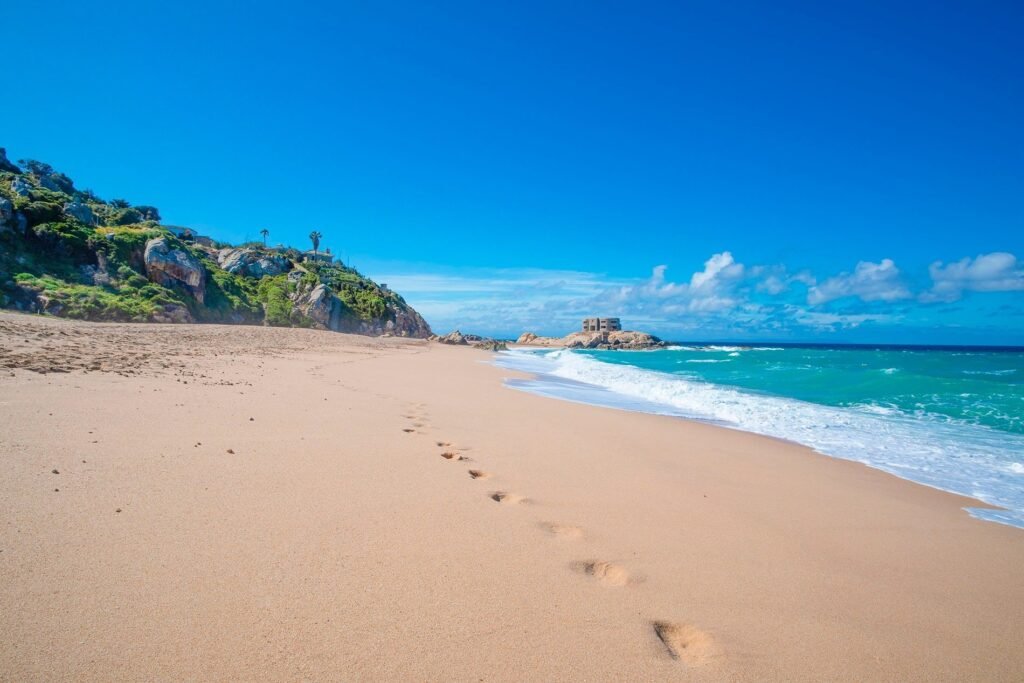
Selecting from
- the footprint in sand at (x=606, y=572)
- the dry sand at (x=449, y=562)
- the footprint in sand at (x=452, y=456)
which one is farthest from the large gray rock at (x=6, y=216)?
the footprint in sand at (x=606, y=572)

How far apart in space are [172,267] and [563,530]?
34.5 m

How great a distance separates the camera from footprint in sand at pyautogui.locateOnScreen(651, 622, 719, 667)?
2012 millimetres

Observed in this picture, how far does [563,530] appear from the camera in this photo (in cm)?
320

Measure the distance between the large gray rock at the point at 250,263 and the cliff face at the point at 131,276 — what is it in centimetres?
8

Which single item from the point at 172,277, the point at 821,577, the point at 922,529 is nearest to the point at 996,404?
the point at 922,529

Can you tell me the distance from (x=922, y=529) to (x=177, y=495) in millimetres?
5551

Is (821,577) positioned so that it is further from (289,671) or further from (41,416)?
(41,416)

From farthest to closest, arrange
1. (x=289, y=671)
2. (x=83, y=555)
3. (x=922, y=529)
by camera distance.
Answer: (x=922, y=529) < (x=83, y=555) < (x=289, y=671)

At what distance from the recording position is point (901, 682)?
6.45 feet

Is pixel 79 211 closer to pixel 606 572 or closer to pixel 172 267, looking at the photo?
pixel 172 267

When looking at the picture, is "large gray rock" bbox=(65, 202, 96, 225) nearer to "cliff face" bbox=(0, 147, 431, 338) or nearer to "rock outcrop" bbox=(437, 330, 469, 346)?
"cliff face" bbox=(0, 147, 431, 338)

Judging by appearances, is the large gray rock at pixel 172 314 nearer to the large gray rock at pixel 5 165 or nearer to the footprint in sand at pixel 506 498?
the large gray rock at pixel 5 165

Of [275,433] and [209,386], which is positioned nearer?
[275,433]

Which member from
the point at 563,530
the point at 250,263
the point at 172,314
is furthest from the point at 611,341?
the point at 563,530
